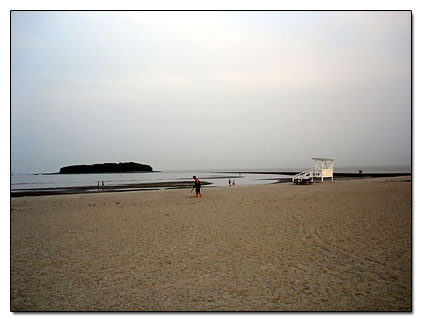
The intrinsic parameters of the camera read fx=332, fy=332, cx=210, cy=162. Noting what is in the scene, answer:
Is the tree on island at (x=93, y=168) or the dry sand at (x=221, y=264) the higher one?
the tree on island at (x=93, y=168)

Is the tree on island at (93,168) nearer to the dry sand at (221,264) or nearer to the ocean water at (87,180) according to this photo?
the ocean water at (87,180)

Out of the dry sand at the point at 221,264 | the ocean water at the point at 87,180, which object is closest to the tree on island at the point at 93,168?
the ocean water at the point at 87,180

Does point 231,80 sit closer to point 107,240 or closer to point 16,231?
point 107,240

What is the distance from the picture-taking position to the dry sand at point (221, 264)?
15.7 ft

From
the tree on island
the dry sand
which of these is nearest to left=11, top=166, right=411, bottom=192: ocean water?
the tree on island

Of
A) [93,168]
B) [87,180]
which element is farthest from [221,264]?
[87,180]

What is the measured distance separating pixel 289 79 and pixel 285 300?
5080 millimetres

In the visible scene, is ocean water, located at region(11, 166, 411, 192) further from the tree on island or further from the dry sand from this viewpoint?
the dry sand

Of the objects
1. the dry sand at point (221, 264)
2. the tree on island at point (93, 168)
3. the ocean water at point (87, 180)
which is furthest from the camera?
the tree on island at point (93, 168)

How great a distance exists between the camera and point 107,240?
8172 mm

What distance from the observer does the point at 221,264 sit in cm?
607

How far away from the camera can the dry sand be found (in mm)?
4777
